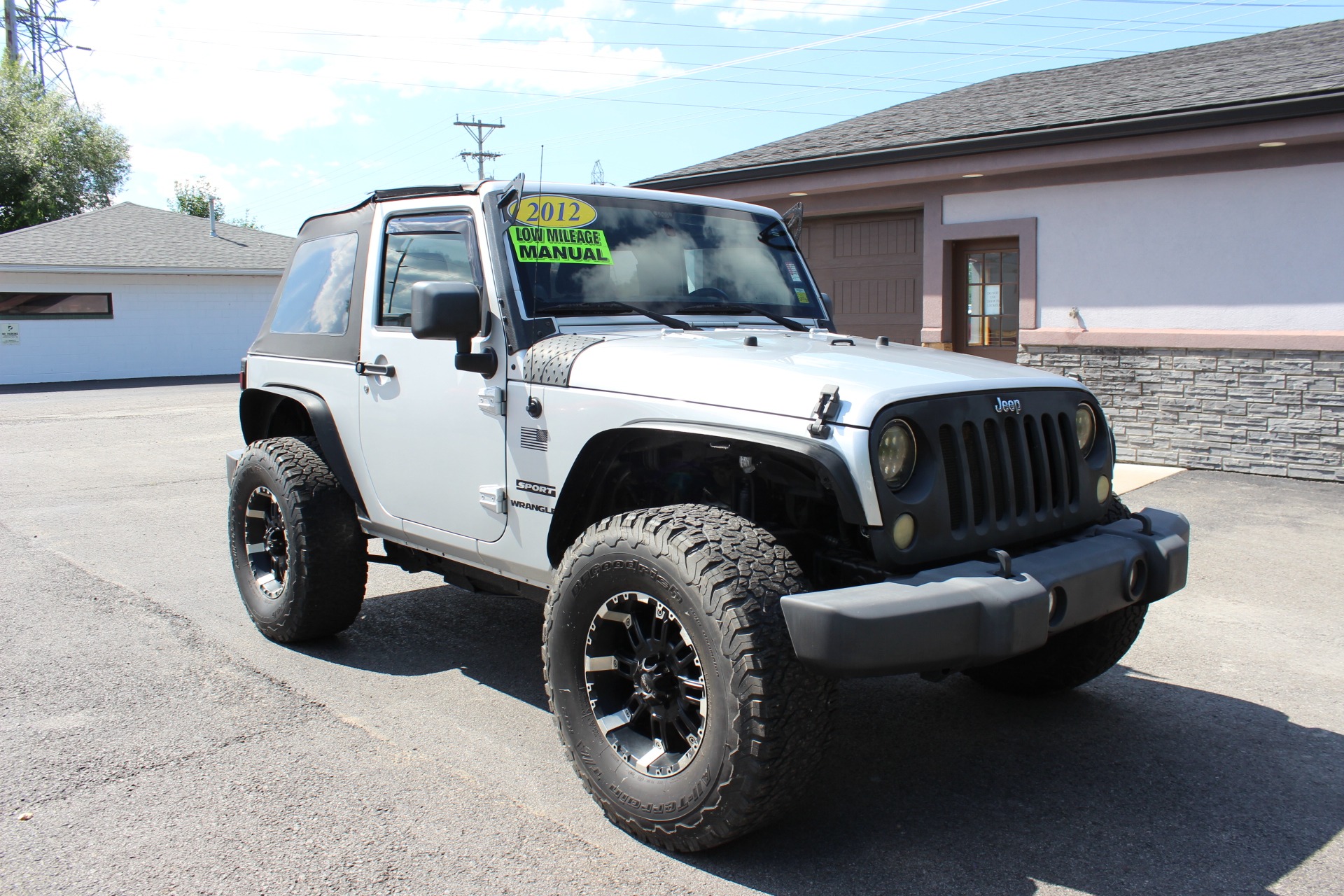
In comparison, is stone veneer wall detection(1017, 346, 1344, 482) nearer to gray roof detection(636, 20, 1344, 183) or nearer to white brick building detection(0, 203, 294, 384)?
gray roof detection(636, 20, 1344, 183)

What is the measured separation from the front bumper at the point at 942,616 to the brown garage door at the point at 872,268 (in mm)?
9460

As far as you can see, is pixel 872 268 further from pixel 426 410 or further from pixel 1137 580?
pixel 1137 580

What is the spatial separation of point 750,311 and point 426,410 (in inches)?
56.6

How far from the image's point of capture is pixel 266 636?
5.20 m

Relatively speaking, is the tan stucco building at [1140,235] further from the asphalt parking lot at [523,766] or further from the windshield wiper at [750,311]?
the windshield wiper at [750,311]

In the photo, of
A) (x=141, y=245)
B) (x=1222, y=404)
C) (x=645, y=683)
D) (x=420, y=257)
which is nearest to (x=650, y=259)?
(x=420, y=257)

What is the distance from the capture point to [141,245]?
30.2m

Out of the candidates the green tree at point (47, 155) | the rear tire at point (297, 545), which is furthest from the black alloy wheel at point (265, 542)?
the green tree at point (47, 155)

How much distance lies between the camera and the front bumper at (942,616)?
2740 mm

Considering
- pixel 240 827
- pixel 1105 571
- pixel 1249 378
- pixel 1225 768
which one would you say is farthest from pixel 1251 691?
pixel 1249 378

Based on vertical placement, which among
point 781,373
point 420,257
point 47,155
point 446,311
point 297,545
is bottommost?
point 297,545

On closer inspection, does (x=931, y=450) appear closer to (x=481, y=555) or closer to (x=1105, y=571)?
(x=1105, y=571)

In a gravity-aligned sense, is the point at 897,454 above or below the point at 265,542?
above

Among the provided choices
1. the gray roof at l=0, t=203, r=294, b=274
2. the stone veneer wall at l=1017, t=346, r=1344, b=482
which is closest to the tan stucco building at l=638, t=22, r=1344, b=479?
the stone veneer wall at l=1017, t=346, r=1344, b=482
